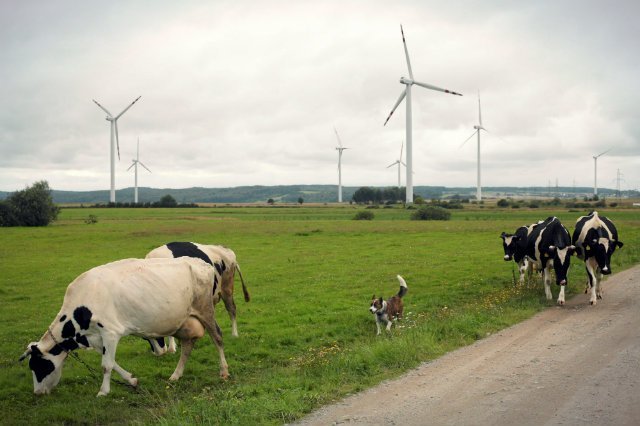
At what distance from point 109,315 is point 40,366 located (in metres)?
1.69

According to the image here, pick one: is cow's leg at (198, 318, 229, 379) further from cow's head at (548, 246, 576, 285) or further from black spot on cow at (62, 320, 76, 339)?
cow's head at (548, 246, 576, 285)

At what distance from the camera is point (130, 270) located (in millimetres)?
11789

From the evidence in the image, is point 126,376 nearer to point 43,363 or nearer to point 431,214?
point 43,363

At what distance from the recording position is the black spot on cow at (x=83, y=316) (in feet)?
36.4

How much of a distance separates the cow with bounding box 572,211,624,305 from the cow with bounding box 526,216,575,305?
62 cm

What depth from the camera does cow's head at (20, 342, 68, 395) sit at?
11227 millimetres

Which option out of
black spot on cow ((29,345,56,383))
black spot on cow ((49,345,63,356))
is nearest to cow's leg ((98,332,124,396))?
black spot on cow ((49,345,63,356))

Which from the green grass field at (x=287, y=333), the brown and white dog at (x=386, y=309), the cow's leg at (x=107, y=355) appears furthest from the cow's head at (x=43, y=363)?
the brown and white dog at (x=386, y=309)

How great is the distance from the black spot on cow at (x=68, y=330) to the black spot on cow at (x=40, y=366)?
587mm

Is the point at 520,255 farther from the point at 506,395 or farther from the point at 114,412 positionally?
the point at 114,412

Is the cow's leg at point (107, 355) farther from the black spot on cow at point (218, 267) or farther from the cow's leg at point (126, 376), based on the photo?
the black spot on cow at point (218, 267)

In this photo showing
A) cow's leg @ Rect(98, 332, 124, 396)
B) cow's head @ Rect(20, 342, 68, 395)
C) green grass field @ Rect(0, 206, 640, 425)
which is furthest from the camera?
cow's head @ Rect(20, 342, 68, 395)

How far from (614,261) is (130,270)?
80.5 feet

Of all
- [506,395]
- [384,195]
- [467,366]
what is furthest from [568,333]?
[384,195]
